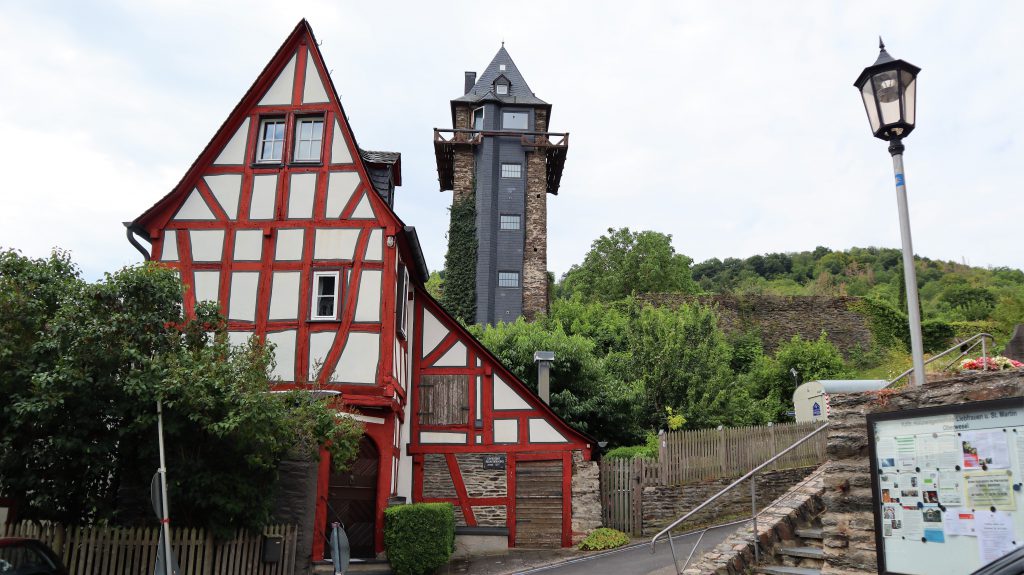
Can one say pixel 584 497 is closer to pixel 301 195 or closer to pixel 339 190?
pixel 339 190

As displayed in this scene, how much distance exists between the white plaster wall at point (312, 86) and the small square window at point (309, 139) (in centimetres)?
41

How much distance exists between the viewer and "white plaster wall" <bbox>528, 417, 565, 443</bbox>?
16.2 m

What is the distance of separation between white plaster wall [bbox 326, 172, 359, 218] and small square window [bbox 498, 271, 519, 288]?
21283 millimetres

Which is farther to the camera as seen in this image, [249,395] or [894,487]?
[249,395]

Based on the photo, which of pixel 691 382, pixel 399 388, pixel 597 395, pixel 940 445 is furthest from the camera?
pixel 691 382

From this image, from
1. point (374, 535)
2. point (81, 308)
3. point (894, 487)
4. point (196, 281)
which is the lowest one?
point (374, 535)

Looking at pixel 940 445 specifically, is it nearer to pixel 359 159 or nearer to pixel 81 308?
pixel 81 308

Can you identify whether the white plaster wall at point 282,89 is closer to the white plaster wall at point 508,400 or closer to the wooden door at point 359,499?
the wooden door at point 359,499

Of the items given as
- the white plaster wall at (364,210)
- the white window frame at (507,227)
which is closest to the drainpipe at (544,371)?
the white plaster wall at (364,210)

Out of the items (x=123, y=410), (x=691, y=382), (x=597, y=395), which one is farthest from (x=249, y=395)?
(x=691, y=382)

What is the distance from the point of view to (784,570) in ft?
27.1

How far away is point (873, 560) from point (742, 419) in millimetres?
18187

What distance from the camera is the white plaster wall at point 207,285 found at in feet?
46.0

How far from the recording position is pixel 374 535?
13.4 metres
